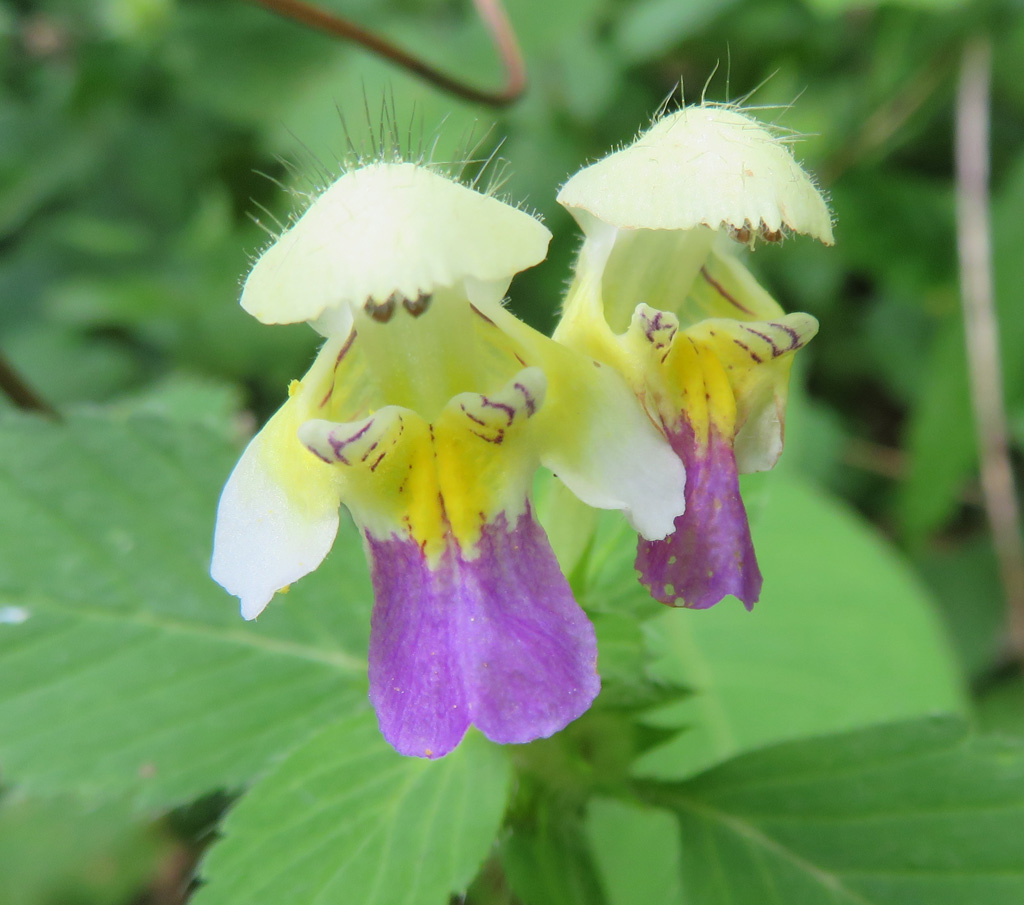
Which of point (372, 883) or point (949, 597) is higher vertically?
point (949, 597)

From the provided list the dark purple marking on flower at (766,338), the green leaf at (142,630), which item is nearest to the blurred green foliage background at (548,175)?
the green leaf at (142,630)

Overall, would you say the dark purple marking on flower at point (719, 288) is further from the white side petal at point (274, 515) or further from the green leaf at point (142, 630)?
the green leaf at point (142, 630)

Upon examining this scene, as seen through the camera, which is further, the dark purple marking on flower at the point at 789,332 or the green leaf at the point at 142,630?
the green leaf at the point at 142,630

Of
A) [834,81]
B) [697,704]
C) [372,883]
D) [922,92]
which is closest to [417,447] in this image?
[372,883]

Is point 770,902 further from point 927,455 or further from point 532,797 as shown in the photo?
point 927,455

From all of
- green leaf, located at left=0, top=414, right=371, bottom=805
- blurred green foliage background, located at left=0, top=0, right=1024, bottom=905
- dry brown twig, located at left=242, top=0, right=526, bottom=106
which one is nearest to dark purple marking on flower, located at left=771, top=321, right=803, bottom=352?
green leaf, located at left=0, top=414, right=371, bottom=805

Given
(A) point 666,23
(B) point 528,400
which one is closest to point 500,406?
(B) point 528,400

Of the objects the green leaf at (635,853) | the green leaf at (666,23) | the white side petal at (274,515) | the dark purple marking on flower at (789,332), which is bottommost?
the green leaf at (635,853)
